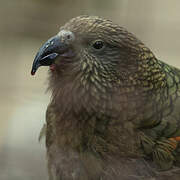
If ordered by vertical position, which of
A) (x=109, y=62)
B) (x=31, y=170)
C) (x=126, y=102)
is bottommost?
(x=31, y=170)

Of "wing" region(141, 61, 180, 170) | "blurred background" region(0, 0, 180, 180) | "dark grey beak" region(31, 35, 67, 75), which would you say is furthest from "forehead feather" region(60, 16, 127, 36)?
"blurred background" region(0, 0, 180, 180)

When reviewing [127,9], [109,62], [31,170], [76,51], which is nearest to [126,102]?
[109,62]

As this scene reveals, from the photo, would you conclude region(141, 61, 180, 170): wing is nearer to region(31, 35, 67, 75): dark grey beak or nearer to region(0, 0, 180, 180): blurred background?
region(31, 35, 67, 75): dark grey beak

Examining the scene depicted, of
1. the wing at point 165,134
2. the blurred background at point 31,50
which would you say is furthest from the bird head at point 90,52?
the blurred background at point 31,50

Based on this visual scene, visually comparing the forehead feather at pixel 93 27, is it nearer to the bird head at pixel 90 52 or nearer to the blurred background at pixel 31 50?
the bird head at pixel 90 52

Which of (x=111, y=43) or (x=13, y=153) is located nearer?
(x=111, y=43)

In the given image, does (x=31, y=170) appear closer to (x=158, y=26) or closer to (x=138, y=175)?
(x=138, y=175)
